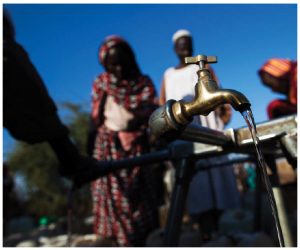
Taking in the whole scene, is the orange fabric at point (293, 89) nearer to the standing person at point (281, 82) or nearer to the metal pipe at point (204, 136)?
the standing person at point (281, 82)

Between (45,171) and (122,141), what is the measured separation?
9562 millimetres

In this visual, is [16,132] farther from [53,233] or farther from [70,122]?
[70,122]

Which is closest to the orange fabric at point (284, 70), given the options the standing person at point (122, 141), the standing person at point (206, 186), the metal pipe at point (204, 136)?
the standing person at point (206, 186)

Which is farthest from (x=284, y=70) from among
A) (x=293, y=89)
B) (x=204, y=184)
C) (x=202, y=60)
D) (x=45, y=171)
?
(x=45, y=171)

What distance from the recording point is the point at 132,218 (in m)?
2.33

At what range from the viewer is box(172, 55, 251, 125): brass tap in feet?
1.83

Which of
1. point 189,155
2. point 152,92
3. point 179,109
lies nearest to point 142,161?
point 189,155

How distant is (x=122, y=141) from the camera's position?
2.46 m

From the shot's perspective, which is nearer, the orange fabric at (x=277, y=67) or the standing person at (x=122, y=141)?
the standing person at (x=122, y=141)

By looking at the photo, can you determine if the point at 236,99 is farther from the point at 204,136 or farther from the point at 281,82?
the point at 281,82

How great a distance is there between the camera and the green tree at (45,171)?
10797 mm

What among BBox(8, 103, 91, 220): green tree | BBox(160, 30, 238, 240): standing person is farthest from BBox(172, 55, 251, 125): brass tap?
BBox(8, 103, 91, 220): green tree

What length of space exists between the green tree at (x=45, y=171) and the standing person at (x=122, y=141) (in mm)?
8163

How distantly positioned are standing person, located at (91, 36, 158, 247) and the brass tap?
1.76 metres
